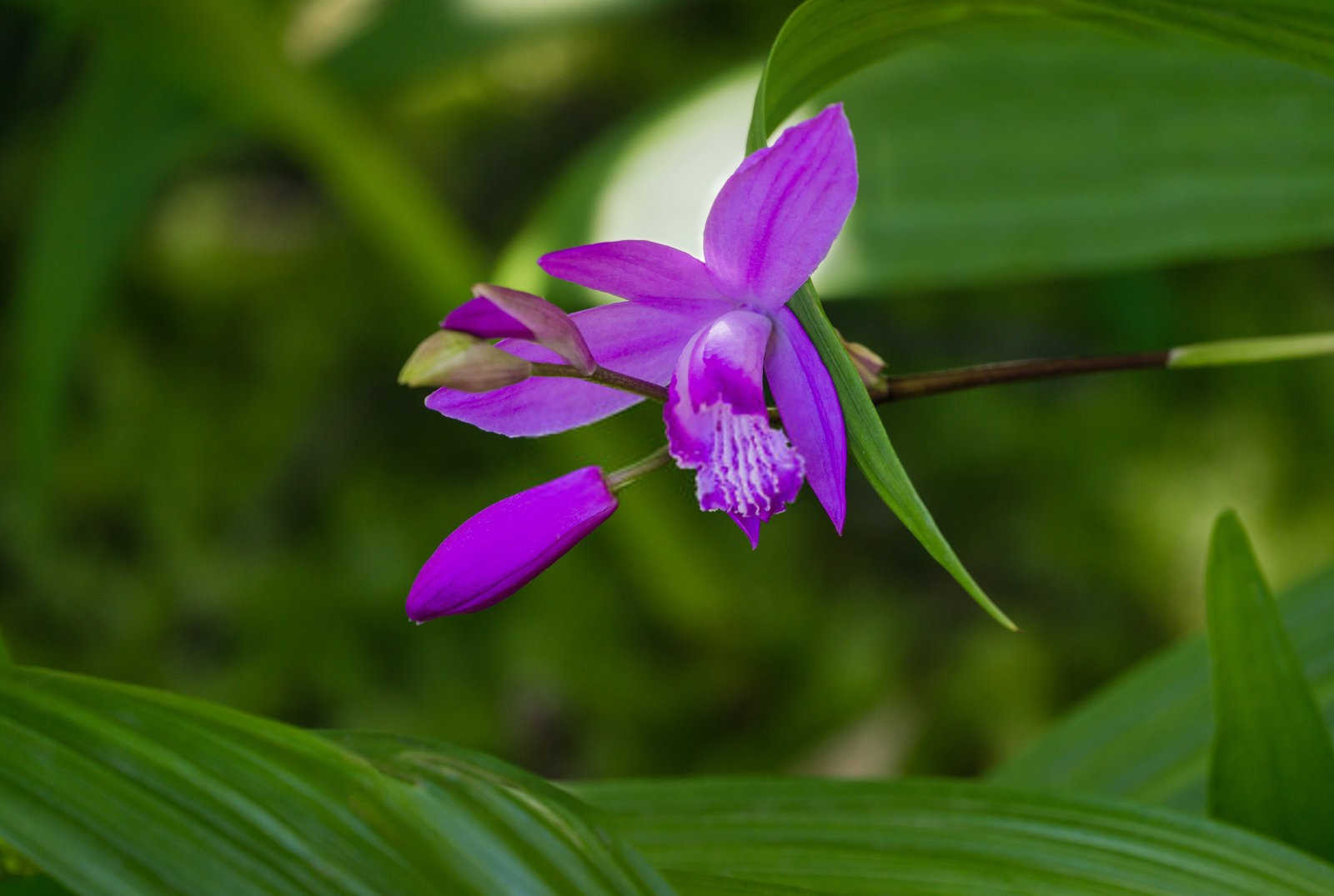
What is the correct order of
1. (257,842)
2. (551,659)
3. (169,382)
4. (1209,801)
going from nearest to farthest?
1. (257,842)
2. (1209,801)
3. (551,659)
4. (169,382)

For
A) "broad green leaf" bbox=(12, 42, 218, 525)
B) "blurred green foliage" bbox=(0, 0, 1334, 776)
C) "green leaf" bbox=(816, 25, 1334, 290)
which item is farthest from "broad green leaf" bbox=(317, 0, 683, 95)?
"green leaf" bbox=(816, 25, 1334, 290)

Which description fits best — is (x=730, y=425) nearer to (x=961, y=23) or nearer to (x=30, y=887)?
(x=961, y=23)

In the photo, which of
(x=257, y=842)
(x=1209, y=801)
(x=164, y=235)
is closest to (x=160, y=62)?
(x=164, y=235)

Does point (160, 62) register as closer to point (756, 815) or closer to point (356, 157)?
point (356, 157)

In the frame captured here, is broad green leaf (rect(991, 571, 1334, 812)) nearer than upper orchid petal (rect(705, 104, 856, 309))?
No

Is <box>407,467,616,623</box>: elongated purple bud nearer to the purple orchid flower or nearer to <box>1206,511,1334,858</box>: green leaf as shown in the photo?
the purple orchid flower

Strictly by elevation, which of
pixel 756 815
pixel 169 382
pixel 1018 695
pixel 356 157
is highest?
pixel 356 157

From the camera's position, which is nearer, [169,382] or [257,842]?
[257,842]
